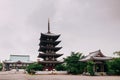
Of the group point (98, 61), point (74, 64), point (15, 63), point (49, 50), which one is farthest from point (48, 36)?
point (15, 63)

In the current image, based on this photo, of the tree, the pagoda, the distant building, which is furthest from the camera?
the distant building

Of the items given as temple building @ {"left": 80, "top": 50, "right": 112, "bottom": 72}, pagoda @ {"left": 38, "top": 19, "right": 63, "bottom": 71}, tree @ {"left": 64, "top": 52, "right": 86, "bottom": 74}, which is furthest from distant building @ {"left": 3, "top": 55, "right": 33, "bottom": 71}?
temple building @ {"left": 80, "top": 50, "right": 112, "bottom": 72}

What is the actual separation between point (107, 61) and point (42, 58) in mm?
20519

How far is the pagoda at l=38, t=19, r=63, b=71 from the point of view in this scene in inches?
2163

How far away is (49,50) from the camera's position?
57.2 meters

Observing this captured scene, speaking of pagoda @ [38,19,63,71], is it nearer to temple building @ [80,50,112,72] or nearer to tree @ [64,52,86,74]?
tree @ [64,52,86,74]

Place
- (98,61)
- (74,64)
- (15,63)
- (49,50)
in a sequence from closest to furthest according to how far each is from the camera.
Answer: (98,61)
(74,64)
(49,50)
(15,63)

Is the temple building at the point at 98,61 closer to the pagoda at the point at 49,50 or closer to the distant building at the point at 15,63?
the pagoda at the point at 49,50

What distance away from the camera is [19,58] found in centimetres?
10506

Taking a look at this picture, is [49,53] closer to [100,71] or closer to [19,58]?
[100,71]

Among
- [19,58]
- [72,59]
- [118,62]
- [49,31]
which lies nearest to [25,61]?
[19,58]

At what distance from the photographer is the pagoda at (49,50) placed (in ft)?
180

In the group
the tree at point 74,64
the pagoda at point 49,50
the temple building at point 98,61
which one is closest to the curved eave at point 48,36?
the pagoda at point 49,50

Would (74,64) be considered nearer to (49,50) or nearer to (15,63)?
(49,50)
